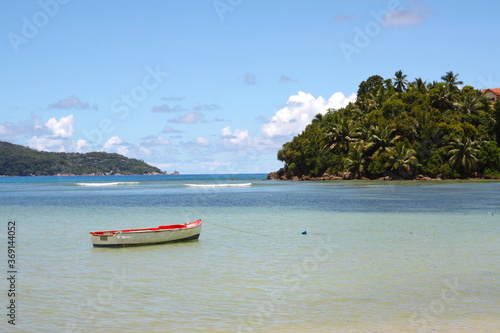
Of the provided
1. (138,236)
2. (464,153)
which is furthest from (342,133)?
(138,236)

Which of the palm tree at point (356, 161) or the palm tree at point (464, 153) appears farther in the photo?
the palm tree at point (356, 161)

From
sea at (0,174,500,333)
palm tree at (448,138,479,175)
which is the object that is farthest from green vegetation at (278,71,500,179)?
sea at (0,174,500,333)

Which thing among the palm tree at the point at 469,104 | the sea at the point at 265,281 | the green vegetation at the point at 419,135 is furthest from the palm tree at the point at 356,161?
the sea at the point at 265,281

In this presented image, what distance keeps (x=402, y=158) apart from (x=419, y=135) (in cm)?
785

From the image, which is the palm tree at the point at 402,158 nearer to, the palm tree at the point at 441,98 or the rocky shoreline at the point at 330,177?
the rocky shoreline at the point at 330,177

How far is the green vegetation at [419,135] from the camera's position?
117375 millimetres

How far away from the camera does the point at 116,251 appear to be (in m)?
29.7

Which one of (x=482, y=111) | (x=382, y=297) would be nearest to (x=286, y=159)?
(x=482, y=111)

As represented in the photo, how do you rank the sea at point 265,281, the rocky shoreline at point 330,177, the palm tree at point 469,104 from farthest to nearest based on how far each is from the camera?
the palm tree at point 469,104
the rocky shoreline at point 330,177
the sea at point 265,281

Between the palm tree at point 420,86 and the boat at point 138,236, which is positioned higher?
the palm tree at point 420,86

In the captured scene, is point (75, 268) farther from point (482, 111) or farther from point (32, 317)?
point (482, 111)

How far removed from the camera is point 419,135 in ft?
402

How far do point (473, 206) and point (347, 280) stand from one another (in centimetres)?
3826

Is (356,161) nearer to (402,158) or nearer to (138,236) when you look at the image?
(402,158)
